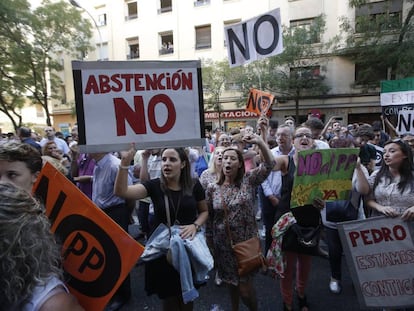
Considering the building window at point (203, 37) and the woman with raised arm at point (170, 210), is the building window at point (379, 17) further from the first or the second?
the woman with raised arm at point (170, 210)

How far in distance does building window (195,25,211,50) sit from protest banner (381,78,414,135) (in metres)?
19.5

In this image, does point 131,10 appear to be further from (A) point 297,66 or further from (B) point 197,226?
(B) point 197,226

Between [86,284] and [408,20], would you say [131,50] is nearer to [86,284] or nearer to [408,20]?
[408,20]

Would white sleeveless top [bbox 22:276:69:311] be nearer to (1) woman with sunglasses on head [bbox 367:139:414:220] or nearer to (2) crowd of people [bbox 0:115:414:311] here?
(2) crowd of people [bbox 0:115:414:311]

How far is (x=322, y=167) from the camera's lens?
2637 millimetres

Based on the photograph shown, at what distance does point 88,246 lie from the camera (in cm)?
156

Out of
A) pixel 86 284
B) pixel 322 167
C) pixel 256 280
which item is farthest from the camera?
pixel 256 280

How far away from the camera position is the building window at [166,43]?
24830 millimetres

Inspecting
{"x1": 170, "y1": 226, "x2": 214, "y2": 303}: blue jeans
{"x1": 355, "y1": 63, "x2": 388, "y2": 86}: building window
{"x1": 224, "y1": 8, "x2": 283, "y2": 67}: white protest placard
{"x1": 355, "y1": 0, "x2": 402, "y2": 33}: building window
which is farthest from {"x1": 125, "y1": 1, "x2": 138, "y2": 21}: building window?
{"x1": 170, "y1": 226, "x2": 214, "y2": 303}: blue jeans

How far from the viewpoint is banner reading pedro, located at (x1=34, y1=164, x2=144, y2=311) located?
4.86 ft

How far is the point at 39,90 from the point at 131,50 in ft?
27.8

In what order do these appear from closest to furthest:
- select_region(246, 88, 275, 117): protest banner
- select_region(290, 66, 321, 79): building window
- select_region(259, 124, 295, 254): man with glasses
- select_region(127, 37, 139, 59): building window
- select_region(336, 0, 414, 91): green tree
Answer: select_region(259, 124, 295, 254): man with glasses
select_region(246, 88, 275, 117): protest banner
select_region(336, 0, 414, 91): green tree
select_region(290, 66, 321, 79): building window
select_region(127, 37, 139, 59): building window

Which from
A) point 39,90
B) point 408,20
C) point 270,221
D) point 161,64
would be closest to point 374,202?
point 270,221

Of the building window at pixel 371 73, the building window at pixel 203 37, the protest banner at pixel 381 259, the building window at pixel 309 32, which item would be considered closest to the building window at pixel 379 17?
the building window at pixel 371 73
